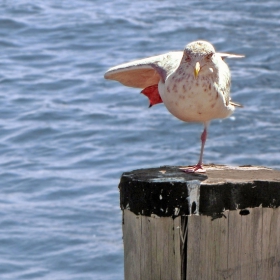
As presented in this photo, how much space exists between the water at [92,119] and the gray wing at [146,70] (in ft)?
10.2

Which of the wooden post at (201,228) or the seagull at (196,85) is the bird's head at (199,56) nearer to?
the seagull at (196,85)

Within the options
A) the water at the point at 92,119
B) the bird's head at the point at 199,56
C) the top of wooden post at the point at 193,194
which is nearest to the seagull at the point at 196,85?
the bird's head at the point at 199,56

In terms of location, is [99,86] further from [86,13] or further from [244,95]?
[86,13]

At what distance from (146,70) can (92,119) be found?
6321 mm

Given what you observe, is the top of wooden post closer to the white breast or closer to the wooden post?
the wooden post

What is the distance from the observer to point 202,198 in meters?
3.45

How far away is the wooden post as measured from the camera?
3434mm

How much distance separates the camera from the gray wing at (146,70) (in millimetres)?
4809

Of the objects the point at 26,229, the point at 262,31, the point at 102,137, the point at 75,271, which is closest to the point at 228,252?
the point at 75,271

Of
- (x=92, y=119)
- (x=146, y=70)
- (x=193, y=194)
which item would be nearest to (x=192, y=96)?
(x=146, y=70)

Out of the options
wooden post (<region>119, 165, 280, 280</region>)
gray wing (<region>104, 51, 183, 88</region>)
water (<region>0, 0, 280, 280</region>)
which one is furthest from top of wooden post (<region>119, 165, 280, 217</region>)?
water (<region>0, 0, 280, 280</region>)

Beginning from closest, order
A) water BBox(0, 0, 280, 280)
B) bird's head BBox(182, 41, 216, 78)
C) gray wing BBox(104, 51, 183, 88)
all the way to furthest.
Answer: bird's head BBox(182, 41, 216, 78) → gray wing BBox(104, 51, 183, 88) → water BBox(0, 0, 280, 280)

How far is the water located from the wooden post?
450 cm

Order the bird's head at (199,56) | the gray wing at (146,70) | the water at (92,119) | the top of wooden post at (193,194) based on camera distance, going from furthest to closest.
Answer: the water at (92,119)
the gray wing at (146,70)
the bird's head at (199,56)
the top of wooden post at (193,194)
